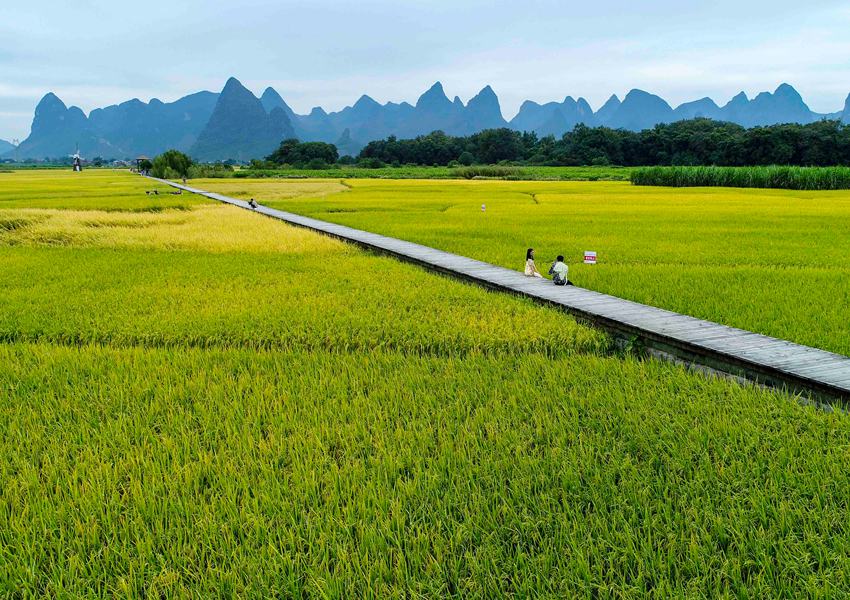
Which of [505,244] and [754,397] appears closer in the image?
[754,397]

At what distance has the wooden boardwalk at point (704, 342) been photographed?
3564 mm

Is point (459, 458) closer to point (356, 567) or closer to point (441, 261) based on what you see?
point (356, 567)

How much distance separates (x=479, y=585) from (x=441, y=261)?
6.75 metres

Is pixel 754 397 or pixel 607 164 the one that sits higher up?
pixel 607 164

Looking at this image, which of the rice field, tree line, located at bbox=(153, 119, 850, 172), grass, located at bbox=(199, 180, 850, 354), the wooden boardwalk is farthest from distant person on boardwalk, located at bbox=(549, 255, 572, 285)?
tree line, located at bbox=(153, 119, 850, 172)

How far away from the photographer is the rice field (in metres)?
2.01

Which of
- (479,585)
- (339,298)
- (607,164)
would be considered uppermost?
(607,164)

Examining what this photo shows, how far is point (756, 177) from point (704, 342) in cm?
3345

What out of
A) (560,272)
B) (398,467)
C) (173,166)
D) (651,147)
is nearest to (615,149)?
(651,147)

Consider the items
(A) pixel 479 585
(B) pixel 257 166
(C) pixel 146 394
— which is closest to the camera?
(A) pixel 479 585

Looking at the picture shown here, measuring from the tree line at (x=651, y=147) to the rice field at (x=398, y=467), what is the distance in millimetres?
55824

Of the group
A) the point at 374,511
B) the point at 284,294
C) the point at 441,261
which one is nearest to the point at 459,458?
the point at 374,511

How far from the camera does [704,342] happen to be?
13.7 ft

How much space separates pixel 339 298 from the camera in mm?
A: 6367
